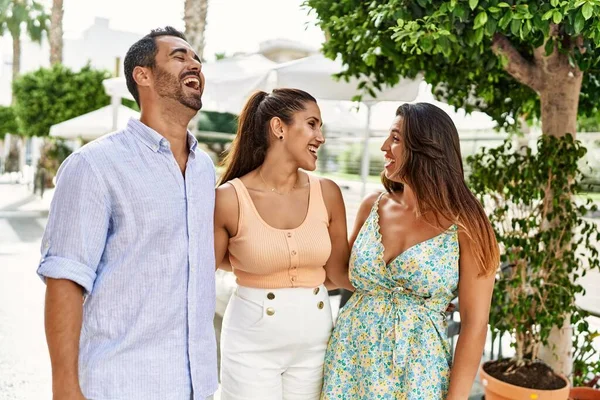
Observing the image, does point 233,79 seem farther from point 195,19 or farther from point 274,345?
point 274,345

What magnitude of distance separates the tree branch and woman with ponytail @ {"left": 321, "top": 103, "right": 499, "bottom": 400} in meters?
1.25

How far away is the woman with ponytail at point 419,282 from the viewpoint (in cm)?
205

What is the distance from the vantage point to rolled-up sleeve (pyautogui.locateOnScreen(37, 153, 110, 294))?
5.29ft

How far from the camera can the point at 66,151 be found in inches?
781

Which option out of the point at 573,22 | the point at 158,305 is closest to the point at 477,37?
the point at 573,22

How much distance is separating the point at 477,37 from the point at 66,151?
63.9 feet

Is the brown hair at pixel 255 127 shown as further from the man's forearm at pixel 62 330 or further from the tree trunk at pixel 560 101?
the tree trunk at pixel 560 101

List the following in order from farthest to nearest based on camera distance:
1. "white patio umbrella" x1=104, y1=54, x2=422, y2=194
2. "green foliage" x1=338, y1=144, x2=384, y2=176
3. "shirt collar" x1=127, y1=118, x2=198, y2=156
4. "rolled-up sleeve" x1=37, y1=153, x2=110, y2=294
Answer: "green foliage" x1=338, y1=144, x2=384, y2=176 → "white patio umbrella" x1=104, y1=54, x2=422, y2=194 → "shirt collar" x1=127, y1=118, x2=198, y2=156 → "rolled-up sleeve" x1=37, y1=153, x2=110, y2=294

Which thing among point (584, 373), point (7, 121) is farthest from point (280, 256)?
point (7, 121)

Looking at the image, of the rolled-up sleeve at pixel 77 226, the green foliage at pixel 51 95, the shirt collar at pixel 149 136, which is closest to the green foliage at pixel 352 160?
the green foliage at pixel 51 95

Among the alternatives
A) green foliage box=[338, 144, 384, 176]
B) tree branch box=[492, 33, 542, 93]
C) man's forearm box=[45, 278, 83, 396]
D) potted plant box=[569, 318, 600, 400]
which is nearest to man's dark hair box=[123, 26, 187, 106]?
man's forearm box=[45, 278, 83, 396]

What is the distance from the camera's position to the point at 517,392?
3.42 meters

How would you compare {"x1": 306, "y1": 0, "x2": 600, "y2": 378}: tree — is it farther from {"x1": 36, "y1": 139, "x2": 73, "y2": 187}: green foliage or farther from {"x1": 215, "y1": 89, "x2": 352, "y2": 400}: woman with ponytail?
{"x1": 36, "y1": 139, "x2": 73, "y2": 187}: green foliage

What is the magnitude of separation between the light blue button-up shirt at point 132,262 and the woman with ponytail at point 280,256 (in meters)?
0.32
